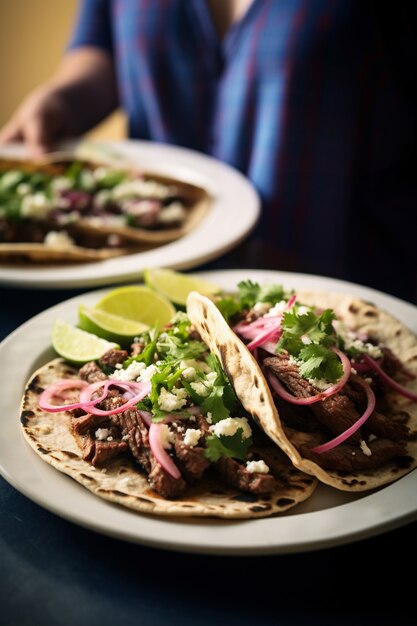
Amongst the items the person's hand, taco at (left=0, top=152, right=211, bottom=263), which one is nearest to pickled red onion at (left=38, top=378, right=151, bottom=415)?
taco at (left=0, top=152, right=211, bottom=263)

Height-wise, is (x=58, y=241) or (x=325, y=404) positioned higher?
(x=325, y=404)

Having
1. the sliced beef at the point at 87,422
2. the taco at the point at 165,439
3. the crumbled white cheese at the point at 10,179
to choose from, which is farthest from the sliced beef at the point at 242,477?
the crumbled white cheese at the point at 10,179

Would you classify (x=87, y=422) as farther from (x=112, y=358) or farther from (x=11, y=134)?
(x=11, y=134)

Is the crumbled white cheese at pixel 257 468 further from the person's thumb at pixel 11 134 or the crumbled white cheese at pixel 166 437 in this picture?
the person's thumb at pixel 11 134

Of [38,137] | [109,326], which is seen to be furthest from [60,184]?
[109,326]

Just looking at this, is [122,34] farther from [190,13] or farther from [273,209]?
[273,209]
